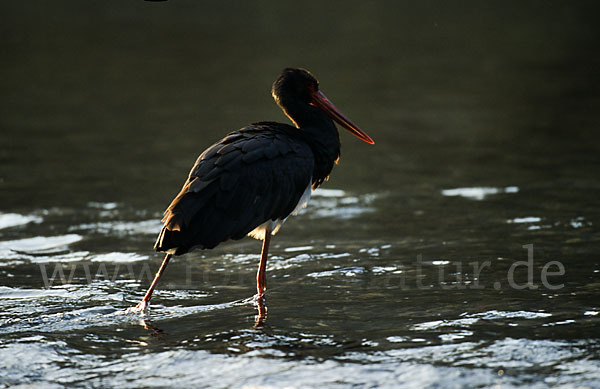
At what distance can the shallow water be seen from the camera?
4.86 meters

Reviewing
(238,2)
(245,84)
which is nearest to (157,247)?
(245,84)

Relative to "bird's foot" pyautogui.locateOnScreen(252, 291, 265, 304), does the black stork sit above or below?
above

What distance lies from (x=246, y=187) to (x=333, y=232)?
2291 mm

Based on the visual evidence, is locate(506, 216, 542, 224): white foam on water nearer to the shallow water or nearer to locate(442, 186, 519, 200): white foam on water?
the shallow water

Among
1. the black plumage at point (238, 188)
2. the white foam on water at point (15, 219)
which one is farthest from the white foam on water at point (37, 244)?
the black plumage at point (238, 188)

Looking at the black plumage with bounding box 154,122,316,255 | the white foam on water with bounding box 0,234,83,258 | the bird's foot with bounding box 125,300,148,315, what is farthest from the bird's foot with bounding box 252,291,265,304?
the white foam on water with bounding box 0,234,83,258

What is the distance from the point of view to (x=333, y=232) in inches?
321

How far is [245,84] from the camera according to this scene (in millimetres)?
16969

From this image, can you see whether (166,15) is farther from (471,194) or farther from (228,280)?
(228,280)

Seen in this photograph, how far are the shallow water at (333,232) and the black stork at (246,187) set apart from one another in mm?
485

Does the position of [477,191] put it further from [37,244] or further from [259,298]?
[37,244]

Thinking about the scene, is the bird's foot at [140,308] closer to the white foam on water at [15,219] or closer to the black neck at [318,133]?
the black neck at [318,133]

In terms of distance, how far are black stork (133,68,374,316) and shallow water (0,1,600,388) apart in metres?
0.49

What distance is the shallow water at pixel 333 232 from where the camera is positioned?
191 inches
